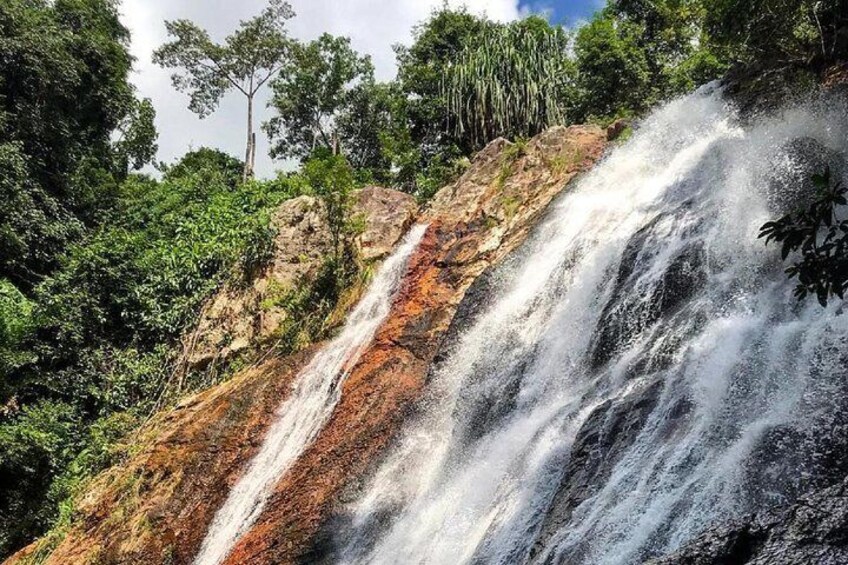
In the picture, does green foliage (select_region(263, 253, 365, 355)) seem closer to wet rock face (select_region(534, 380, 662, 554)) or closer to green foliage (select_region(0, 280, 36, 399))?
green foliage (select_region(0, 280, 36, 399))

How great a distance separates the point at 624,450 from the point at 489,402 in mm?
4025

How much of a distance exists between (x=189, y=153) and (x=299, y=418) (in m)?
25.3

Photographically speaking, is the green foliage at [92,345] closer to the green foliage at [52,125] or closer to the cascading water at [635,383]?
the green foliage at [52,125]

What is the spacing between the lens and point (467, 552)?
7879mm

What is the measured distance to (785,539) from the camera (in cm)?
375

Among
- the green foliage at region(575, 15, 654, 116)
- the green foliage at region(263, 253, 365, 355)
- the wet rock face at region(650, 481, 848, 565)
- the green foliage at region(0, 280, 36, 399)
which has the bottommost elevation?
the wet rock face at region(650, 481, 848, 565)

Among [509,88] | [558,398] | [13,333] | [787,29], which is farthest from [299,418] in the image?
[509,88]

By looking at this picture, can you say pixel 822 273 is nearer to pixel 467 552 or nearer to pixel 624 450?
pixel 624 450

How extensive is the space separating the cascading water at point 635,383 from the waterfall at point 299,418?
87.8 inches

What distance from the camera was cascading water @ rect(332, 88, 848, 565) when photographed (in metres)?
6.20

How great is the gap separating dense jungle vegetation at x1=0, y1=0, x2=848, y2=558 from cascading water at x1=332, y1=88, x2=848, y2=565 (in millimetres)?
2932

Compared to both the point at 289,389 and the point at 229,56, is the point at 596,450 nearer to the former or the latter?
the point at 289,389

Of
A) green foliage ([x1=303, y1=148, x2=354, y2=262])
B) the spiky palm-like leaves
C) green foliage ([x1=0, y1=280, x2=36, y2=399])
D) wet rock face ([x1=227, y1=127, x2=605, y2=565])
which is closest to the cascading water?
wet rock face ([x1=227, y1=127, x2=605, y2=565])

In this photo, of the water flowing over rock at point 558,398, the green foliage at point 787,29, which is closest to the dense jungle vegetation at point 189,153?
the green foliage at point 787,29
